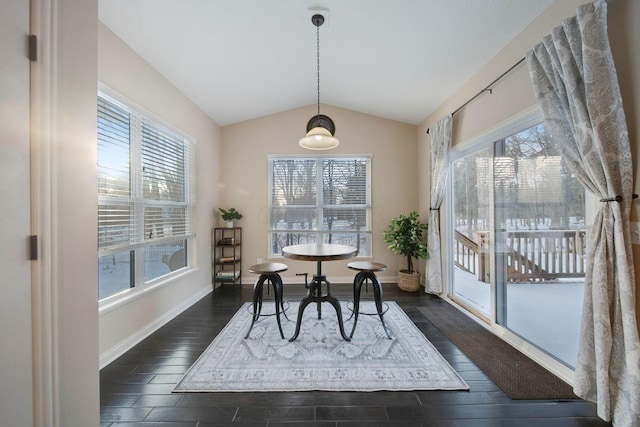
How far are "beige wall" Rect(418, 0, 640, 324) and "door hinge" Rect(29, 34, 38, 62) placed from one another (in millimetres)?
2904

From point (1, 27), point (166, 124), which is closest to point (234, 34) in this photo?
point (166, 124)

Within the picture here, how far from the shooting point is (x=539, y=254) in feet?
7.28

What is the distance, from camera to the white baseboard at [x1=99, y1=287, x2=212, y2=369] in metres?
2.09

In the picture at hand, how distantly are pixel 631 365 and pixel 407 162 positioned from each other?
3.50 metres

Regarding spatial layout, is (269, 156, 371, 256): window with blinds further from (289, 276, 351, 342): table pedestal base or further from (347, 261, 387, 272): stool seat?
(289, 276, 351, 342): table pedestal base

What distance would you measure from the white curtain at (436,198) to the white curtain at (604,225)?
183 centimetres

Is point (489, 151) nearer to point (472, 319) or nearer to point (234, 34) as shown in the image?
point (472, 319)

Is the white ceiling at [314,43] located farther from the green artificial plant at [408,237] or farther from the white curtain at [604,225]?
the green artificial plant at [408,237]

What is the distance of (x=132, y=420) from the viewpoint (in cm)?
153

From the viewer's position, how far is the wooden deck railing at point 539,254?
1.96 m

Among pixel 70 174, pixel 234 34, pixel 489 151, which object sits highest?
pixel 234 34

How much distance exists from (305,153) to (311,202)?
2.75ft

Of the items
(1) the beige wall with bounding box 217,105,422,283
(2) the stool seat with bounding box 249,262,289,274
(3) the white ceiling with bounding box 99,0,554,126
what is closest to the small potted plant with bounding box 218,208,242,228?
(1) the beige wall with bounding box 217,105,422,283

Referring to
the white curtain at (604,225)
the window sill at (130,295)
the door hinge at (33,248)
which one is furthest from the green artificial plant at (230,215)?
the white curtain at (604,225)
